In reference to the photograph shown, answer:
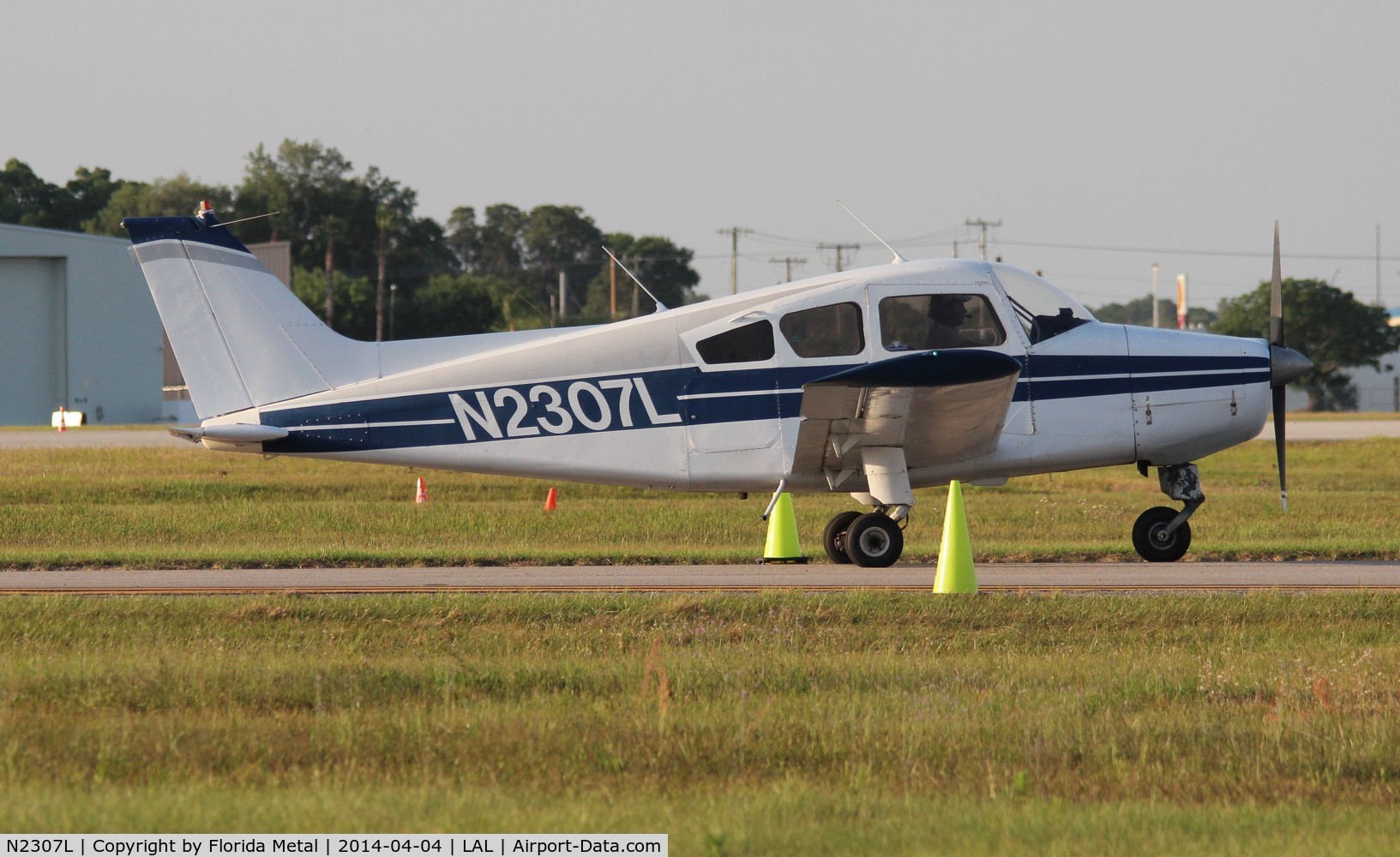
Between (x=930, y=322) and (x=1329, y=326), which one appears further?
(x=1329, y=326)

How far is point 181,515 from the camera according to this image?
57.7 feet

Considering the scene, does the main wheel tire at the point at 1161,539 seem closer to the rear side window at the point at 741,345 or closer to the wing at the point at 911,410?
the wing at the point at 911,410

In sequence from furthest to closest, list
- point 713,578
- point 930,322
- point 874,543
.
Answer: point 874,543, point 930,322, point 713,578

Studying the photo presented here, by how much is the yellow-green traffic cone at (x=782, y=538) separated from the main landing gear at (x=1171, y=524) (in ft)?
10.4

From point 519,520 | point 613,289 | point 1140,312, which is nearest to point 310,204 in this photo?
point 613,289

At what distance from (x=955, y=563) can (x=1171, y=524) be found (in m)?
3.54

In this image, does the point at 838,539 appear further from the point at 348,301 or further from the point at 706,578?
the point at 348,301

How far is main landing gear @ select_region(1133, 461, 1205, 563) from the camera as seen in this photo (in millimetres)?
13164

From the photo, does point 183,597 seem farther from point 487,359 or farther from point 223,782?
point 223,782

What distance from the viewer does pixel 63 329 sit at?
210 ft

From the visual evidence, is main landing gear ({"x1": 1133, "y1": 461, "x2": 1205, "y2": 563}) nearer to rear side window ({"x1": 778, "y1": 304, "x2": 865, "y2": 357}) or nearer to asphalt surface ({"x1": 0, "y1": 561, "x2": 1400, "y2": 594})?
asphalt surface ({"x1": 0, "y1": 561, "x2": 1400, "y2": 594})

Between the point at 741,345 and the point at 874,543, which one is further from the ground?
the point at 741,345

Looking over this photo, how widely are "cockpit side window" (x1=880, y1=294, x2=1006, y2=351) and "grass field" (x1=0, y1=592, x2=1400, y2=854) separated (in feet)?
11.0

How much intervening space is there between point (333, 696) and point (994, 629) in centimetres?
436
